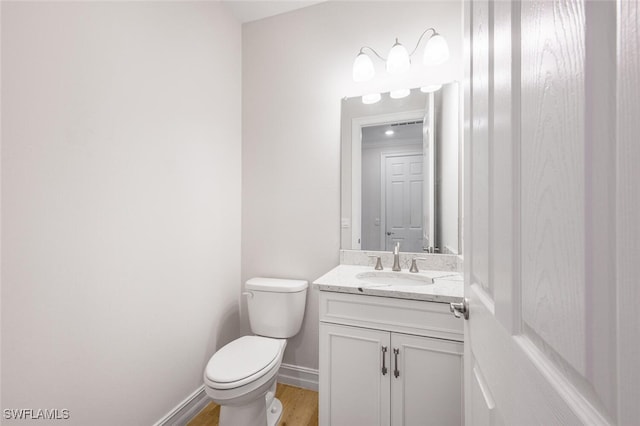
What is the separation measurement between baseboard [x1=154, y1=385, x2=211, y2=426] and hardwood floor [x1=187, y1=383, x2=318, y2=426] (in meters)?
0.03

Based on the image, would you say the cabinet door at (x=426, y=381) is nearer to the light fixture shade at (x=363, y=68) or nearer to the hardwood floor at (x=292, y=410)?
the hardwood floor at (x=292, y=410)

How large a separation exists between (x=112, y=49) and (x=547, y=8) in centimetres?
156

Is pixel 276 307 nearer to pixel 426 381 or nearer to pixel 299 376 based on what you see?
pixel 299 376

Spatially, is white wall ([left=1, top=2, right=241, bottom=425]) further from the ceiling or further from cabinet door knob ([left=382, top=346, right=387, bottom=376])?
cabinet door knob ([left=382, top=346, right=387, bottom=376])

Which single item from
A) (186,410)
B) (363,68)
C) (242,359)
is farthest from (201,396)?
(363,68)

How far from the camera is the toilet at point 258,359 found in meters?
1.28

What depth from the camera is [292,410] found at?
1.72 m

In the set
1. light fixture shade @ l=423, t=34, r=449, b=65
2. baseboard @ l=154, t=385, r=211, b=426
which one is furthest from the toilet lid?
light fixture shade @ l=423, t=34, r=449, b=65

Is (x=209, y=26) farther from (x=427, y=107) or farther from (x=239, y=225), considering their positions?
(x=427, y=107)

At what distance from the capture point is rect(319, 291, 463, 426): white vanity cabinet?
1.22 meters

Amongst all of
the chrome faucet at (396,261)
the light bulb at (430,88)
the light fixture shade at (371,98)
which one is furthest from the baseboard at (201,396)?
the light bulb at (430,88)

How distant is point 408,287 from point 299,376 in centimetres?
116

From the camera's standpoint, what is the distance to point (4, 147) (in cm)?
92

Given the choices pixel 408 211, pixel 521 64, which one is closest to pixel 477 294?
pixel 521 64
